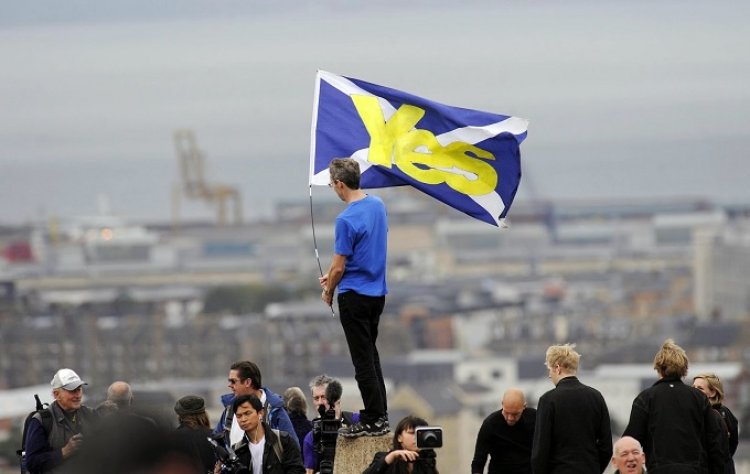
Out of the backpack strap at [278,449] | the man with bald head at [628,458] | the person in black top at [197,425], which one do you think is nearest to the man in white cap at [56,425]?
the person in black top at [197,425]

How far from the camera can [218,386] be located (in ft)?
322

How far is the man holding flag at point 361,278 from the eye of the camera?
24.0 feet

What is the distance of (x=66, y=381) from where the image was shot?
7.02m

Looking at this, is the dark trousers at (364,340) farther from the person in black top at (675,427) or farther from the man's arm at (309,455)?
the person in black top at (675,427)

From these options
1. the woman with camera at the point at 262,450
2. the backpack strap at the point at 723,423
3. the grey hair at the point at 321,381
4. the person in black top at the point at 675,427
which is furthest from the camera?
the grey hair at the point at 321,381

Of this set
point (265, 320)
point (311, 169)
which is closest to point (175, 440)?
point (311, 169)

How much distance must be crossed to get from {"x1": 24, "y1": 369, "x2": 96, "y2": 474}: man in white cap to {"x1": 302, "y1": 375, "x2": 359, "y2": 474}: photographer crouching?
795 mm

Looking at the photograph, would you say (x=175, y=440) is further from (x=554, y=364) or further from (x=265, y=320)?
(x=265, y=320)

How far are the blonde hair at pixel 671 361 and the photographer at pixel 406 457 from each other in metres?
0.70

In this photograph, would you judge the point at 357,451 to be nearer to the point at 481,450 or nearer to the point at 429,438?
the point at 481,450

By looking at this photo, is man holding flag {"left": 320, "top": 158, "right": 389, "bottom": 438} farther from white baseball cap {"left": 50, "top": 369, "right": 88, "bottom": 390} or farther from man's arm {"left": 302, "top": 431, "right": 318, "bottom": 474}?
white baseball cap {"left": 50, "top": 369, "right": 88, "bottom": 390}

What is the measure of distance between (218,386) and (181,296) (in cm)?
4398

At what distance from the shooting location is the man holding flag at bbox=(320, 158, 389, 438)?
24.0 feet

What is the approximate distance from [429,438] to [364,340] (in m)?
0.96
